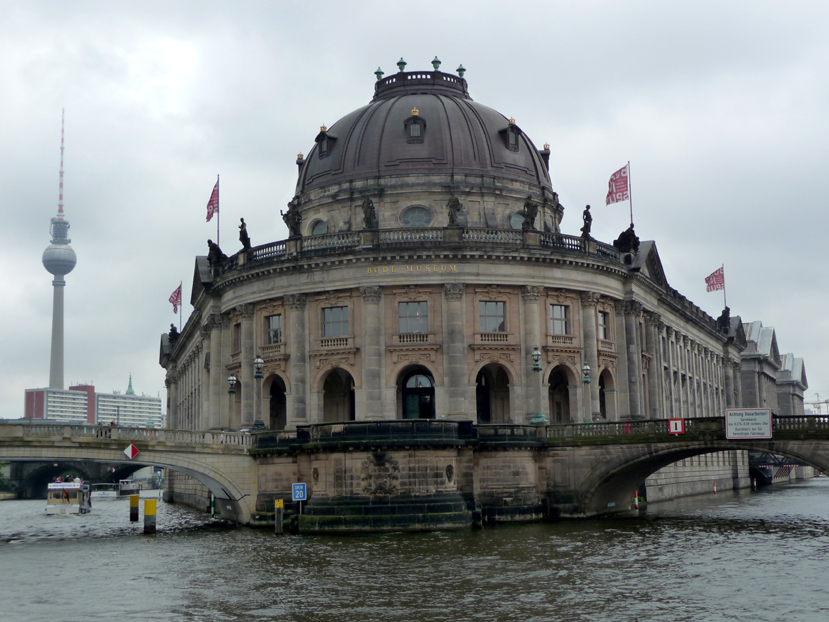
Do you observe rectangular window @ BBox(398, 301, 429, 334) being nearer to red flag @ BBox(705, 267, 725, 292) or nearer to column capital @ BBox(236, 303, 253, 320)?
column capital @ BBox(236, 303, 253, 320)

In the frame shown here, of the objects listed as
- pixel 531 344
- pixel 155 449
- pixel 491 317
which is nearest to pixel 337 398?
pixel 491 317

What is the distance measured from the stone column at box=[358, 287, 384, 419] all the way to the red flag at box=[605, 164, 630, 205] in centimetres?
1867

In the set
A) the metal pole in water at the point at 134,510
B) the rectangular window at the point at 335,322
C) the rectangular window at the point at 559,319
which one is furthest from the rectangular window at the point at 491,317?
the metal pole in water at the point at 134,510

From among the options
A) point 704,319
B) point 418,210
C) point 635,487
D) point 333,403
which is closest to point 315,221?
point 418,210

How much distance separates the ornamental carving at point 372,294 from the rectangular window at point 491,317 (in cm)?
644

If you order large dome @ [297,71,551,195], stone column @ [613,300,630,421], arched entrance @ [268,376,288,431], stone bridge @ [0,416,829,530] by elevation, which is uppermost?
large dome @ [297,71,551,195]

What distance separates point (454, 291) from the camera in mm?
68188

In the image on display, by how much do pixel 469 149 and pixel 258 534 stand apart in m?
35.4

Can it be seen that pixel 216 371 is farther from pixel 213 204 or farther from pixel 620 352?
pixel 620 352

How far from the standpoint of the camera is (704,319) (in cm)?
11100

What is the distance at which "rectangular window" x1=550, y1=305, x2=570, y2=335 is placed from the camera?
71.4 m

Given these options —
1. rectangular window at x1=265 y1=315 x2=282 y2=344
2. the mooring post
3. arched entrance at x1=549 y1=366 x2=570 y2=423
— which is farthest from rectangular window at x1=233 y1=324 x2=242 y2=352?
the mooring post

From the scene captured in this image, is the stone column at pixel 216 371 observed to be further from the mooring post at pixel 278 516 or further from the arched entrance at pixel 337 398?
the mooring post at pixel 278 516

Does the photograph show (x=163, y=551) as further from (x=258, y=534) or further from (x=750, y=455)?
(x=750, y=455)
